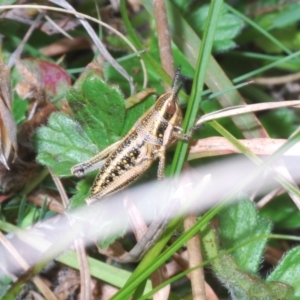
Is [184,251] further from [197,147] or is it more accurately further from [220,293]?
[197,147]

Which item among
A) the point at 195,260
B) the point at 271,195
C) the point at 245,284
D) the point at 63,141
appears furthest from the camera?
the point at 271,195

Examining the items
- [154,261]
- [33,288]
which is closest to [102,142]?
[154,261]

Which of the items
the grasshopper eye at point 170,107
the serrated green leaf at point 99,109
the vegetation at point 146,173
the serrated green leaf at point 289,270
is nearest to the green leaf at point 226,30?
the vegetation at point 146,173

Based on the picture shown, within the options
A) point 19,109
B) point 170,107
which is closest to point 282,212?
point 170,107

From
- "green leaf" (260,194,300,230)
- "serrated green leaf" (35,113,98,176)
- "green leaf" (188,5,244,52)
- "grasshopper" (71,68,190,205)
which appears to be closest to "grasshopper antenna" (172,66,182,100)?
"grasshopper" (71,68,190,205)

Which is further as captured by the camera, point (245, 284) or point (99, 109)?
point (99, 109)

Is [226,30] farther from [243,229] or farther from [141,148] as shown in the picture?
[243,229]

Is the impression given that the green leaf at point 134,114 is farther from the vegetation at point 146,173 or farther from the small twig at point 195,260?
the small twig at point 195,260
